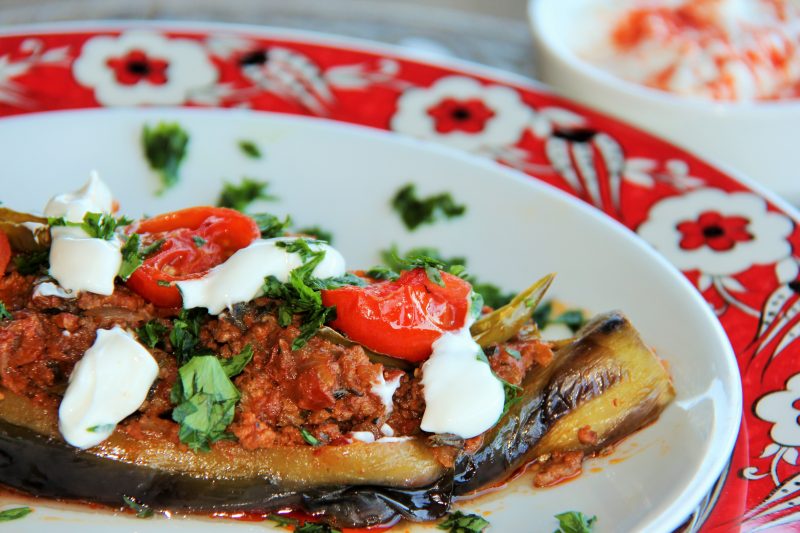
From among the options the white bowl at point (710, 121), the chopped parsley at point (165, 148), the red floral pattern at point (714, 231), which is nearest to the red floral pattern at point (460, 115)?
the white bowl at point (710, 121)

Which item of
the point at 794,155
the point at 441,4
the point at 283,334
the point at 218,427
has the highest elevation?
the point at 283,334

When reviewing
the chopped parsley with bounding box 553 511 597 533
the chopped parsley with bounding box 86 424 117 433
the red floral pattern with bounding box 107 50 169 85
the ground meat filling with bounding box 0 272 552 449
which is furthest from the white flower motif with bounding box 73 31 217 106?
the chopped parsley with bounding box 553 511 597 533

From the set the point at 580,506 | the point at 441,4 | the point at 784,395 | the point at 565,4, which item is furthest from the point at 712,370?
the point at 441,4

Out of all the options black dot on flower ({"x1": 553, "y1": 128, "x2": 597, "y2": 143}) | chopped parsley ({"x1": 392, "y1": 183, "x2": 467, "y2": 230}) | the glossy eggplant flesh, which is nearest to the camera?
the glossy eggplant flesh

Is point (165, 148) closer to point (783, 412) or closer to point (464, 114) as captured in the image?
point (464, 114)

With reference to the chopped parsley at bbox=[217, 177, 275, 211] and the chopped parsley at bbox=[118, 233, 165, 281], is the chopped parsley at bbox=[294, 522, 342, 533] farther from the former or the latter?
the chopped parsley at bbox=[217, 177, 275, 211]

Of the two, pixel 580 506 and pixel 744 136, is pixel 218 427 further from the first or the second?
pixel 744 136
